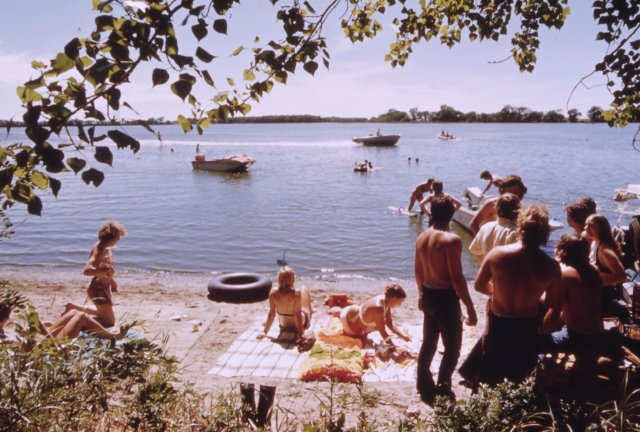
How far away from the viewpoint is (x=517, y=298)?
3662 millimetres

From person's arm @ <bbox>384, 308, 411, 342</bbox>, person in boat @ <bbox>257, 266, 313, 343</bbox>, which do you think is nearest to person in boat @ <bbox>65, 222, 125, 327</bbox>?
person in boat @ <bbox>257, 266, 313, 343</bbox>

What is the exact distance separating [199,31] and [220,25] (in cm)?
10

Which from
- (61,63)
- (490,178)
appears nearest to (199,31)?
(61,63)

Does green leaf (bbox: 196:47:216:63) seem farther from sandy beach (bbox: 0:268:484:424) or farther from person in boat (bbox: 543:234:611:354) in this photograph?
person in boat (bbox: 543:234:611:354)

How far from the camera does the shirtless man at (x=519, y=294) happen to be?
3.59m

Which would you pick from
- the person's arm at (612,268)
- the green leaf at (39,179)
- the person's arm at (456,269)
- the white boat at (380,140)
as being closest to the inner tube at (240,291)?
the person's arm at (456,269)

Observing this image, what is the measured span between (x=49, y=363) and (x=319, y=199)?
23.4 meters

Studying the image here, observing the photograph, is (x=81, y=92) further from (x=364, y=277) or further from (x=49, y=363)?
(x=364, y=277)

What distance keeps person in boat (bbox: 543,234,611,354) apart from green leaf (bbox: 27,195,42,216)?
3.66 m

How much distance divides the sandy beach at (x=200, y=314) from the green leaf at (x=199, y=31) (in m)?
1.96

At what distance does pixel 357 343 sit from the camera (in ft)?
19.9

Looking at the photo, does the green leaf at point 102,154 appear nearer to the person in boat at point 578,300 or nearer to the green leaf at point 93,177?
the green leaf at point 93,177

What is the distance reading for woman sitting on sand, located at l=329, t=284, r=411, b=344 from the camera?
582 cm

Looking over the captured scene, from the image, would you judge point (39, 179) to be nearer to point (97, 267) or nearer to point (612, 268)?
point (97, 267)
